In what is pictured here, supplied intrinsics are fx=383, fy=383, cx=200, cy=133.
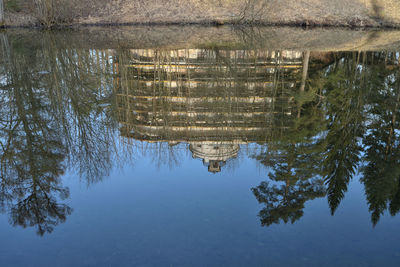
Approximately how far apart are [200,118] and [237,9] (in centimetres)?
2292

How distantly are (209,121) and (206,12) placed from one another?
2304 cm

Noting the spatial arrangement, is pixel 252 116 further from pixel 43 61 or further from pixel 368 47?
pixel 368 47

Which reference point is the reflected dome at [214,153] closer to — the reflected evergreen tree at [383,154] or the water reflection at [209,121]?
the water reflection at [209,121]

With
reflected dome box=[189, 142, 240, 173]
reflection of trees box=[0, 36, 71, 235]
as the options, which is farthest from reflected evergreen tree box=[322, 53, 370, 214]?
reflection of trees box=[0, 36, 71, 235]

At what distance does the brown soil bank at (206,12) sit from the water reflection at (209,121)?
550 inches

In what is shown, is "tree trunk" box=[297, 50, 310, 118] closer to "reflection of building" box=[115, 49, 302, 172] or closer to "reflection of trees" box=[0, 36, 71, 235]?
"reflection of building" box=[115, 49, 302, 172]

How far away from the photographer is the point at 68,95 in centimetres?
1143

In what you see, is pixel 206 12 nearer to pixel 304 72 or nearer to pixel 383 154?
pixel 304 72

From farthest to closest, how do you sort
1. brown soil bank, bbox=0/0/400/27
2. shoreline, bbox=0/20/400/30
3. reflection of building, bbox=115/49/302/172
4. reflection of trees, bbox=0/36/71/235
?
brown soil bank, bbox=0/0/400/27, shoreline, bbox=0/20/400/30, reflection of building, bbox=115/49/302/172, reflection of trees, bbox=0/36/71/235

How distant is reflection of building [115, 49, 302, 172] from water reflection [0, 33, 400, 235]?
5 cm

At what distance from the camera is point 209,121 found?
1002cm

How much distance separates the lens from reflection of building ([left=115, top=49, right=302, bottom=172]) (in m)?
9.12

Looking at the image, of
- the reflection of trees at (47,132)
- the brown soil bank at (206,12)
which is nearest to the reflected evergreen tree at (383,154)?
the reflection of trees at (47,132)

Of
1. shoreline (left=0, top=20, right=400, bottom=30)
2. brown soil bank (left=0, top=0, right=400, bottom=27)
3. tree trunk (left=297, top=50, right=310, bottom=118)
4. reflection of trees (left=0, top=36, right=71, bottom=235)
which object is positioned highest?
brown soil bank (left=0, top=0, right=400, bottom=27)
